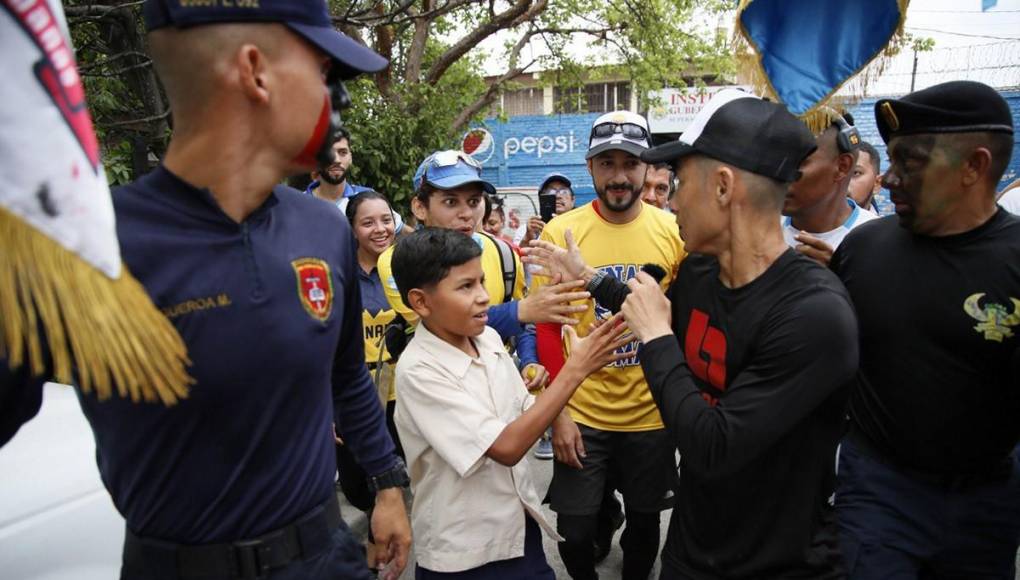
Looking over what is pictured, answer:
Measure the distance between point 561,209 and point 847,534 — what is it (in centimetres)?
527

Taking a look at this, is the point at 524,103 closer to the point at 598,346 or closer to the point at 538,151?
the point at 538,151

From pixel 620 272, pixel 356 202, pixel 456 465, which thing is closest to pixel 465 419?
pixel 456 465

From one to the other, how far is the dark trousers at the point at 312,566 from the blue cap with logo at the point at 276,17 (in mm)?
1077

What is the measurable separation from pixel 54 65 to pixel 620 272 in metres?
2.40

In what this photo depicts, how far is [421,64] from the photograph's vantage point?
500 inches

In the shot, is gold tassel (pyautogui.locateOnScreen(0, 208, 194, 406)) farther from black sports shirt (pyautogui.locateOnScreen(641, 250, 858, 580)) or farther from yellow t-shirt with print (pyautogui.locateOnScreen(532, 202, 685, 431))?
yellow t-shirt with print (pyautogui.locateOnScreen(532, 202, 685, 431))

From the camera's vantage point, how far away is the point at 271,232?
1436 millimetres

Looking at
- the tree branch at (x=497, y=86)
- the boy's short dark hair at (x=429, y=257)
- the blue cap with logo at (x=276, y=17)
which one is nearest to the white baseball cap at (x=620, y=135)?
the boy's short dark hair at (x=429, y=257)

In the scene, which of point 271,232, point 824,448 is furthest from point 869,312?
point 271,232

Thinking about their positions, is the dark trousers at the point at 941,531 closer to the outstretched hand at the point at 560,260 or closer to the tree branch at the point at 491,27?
the outstretched hand at the point at 560,260

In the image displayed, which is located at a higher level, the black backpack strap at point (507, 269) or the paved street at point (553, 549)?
the black backpack strap at point (507, 269)

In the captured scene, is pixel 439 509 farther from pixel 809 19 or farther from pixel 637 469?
pixel 809 19

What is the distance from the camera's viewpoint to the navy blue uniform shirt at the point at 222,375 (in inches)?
49.7

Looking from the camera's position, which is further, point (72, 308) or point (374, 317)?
point (374, 317)
